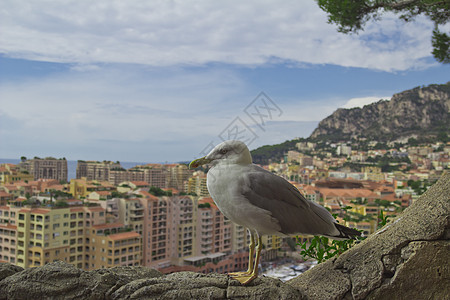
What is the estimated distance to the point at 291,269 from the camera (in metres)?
12.9

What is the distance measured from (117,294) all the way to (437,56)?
9.89ft

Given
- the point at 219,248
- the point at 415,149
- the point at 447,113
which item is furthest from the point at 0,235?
the point at 447,113

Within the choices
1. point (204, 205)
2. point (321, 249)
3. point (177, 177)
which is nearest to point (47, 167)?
point (177, 177)

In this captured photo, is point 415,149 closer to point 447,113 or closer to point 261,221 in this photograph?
point 447,113

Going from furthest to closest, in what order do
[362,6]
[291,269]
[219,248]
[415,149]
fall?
[415,149] → [219,248] → [291,269] → [362,6]

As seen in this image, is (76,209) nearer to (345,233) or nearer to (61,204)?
(61,204)

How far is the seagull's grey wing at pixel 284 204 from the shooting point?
1141 millimetres

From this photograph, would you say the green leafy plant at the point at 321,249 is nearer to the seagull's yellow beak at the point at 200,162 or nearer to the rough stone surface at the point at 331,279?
the rough stone surface at the point at 331,279

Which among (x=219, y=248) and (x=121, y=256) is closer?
(x=121, y=256)

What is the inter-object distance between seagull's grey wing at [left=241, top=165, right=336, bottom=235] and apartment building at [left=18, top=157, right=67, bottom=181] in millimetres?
25258

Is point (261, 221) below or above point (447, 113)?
below

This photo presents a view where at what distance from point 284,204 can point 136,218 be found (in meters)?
13.6

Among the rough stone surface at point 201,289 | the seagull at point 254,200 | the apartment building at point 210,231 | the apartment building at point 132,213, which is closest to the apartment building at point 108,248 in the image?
the apartment building at point 132,213

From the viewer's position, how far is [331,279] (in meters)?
1.25
